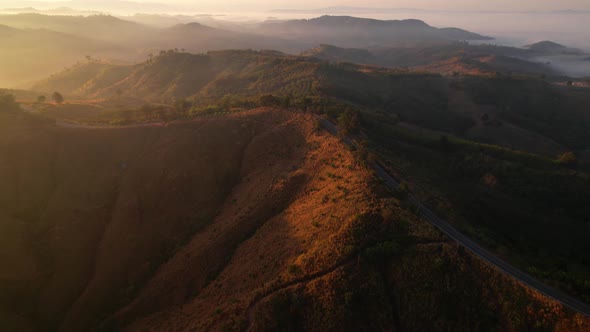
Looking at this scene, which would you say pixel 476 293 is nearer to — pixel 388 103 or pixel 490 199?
pixel 490 199

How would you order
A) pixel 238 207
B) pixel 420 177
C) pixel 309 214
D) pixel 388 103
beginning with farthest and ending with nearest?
pixel 388 103 → pixel 420 177 → pixel 238 207 → pixel 309 214

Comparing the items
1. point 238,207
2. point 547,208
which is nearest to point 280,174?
point 238,207

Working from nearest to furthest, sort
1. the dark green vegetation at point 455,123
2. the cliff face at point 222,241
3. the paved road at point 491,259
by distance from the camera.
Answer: the paved road at point 491,259
the cliff face at point 222,241
the dark green vegetation at point 455,123

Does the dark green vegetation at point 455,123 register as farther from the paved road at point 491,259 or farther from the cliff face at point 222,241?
the cliff face at point 222,241

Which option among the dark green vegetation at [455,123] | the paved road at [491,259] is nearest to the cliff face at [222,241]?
the paved road at [491,259]

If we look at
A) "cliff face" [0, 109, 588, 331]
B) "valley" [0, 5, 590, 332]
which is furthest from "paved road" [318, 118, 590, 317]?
"cliff face" [0, 109, 588, 331]
